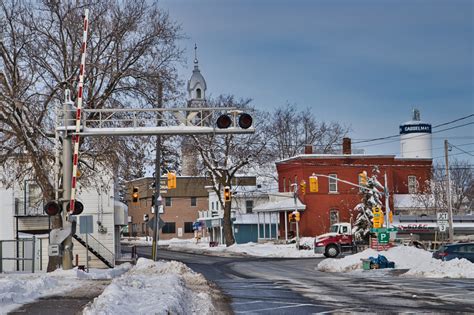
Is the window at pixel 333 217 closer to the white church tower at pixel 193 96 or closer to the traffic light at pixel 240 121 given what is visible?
the white church tower at pixel 193 96

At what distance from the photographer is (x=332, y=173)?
7319cm

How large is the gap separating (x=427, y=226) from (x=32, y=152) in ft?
115

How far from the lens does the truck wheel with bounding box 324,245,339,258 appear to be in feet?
178

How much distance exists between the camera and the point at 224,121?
2320 cm

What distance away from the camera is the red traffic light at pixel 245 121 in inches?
908

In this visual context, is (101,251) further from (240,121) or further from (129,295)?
(129,295)

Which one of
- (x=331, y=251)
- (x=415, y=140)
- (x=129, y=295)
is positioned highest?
(x=415, y=140)

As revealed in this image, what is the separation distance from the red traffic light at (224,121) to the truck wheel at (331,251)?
107 feet

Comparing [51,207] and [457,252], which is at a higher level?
[51,207]

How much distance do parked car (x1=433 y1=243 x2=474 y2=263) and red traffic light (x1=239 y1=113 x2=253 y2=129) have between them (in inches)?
626

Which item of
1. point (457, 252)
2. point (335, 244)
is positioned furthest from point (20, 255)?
point (335, 244)

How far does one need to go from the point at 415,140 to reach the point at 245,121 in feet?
229

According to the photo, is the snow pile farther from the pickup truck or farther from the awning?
the awning

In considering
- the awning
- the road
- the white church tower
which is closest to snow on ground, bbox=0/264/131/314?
the road
